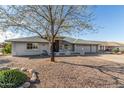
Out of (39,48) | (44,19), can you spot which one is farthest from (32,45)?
(44,19)

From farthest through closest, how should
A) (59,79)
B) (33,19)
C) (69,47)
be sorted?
1. (69,47)
2. (33,19)
3. (59,79)

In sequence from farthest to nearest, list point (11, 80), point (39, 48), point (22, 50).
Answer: point (39, 48) → point (22, 50) → point (11, 80)

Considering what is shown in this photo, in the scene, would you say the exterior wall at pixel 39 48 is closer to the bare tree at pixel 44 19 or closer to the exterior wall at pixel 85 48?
the exterior wall at pixel 85 48

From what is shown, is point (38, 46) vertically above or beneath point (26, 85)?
above

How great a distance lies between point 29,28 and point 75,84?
24.7 ft

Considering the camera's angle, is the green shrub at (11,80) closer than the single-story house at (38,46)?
Yes

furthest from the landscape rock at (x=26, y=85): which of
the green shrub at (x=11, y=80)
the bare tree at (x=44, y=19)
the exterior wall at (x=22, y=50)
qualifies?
the exterior wall at (x=22, y=50)

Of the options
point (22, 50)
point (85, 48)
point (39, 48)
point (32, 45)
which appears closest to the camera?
point (22, 50)

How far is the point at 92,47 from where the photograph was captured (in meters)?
34.2

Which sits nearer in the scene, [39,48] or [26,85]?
[26,85]

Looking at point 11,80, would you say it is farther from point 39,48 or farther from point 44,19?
point 39,48

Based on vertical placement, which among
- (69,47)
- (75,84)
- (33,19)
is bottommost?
(75,84)
